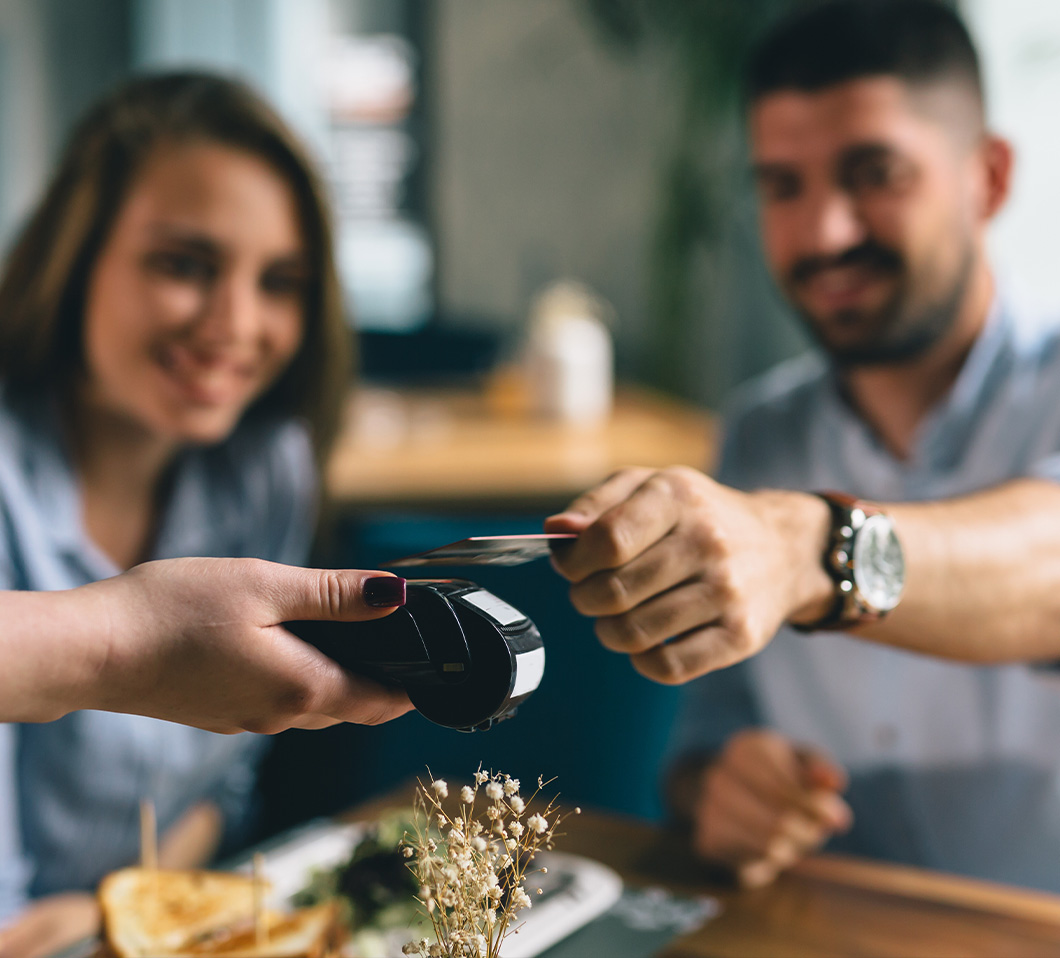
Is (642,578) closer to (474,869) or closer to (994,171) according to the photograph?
(474,869)

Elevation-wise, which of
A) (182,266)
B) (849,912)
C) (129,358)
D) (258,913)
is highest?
(182,266)

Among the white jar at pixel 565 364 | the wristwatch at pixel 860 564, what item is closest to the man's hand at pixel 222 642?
the wristwatch at pixel 860 564

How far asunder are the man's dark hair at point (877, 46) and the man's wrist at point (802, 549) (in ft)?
2.45

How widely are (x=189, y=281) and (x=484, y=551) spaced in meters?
0.83

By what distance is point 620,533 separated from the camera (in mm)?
638

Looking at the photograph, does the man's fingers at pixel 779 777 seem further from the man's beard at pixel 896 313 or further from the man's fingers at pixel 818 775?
the man's beard at pixel 896 313

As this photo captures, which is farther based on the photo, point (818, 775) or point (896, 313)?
point (896, 313)

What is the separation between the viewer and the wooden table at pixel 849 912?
0.89m

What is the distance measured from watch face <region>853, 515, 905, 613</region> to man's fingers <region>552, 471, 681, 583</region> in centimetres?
18

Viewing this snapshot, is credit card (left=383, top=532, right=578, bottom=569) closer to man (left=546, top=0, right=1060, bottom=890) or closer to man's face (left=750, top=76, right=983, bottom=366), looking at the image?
man (left=546, top=0, right=1060, bottom=890)

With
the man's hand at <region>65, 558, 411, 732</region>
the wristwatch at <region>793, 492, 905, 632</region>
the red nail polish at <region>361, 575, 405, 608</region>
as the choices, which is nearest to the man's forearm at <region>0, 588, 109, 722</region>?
the man's hand at <region>65, 558, 411, 732</region>

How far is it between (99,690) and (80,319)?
0.96 meters

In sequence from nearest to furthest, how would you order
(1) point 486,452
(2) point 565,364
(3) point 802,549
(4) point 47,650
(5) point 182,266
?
(4) point 47,650, (3) point 802,549, (5) point 182,266, (1) point 486,452, (2) point 565,364

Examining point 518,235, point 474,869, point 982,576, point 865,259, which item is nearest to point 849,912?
point 982,576
